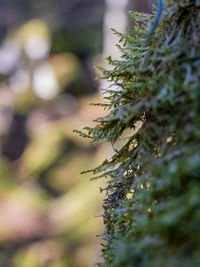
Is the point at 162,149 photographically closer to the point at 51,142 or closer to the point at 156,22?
the point at 156,22

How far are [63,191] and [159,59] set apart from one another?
13.3 feet

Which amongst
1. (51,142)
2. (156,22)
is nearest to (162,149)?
(156,22)

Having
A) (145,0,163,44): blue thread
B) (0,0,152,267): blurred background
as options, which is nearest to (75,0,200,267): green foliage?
(145,0,163,44): blue thread

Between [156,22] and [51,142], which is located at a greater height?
[51,142]

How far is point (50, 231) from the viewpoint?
393 cm

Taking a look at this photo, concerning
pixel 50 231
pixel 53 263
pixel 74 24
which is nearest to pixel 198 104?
pixel 53 263

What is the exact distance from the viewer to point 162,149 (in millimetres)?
410

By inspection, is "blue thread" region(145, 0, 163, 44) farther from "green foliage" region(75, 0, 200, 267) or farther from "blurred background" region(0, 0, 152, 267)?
"blurred background" region(0, 0, 152, 267)

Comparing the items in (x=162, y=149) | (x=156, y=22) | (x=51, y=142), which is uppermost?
(x=51, y=142)

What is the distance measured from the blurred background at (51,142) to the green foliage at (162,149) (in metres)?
2.60

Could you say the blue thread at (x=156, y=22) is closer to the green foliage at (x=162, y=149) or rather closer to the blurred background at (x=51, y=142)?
the green foliage at (x=162, y=149)

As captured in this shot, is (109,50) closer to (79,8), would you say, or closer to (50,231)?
(50,231)

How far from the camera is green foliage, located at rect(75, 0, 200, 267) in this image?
306mm

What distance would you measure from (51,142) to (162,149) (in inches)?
166
